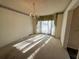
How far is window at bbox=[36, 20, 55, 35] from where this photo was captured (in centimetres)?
592

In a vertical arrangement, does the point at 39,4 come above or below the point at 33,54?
above

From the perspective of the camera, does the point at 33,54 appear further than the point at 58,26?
No

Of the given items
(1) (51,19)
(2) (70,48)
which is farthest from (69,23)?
(1) (51,19)

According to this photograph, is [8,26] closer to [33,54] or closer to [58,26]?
[33,54]

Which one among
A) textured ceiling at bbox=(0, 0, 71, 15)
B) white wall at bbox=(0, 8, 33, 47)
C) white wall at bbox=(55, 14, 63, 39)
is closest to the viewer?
textured ceiling at bbox=(0, 0, 71, 15)

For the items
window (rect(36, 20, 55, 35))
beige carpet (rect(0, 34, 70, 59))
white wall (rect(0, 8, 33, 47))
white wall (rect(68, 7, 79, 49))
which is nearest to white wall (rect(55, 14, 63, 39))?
window (rect(36, 20, 55, 35))

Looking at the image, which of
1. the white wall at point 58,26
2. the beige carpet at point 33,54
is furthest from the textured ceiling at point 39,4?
the beige carpet at point 33,54

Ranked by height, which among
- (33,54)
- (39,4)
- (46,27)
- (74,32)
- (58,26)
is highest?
(39,4)

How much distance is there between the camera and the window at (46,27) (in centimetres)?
592

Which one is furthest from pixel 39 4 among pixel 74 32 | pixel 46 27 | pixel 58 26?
pixel 46 27

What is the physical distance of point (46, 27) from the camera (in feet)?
20.8

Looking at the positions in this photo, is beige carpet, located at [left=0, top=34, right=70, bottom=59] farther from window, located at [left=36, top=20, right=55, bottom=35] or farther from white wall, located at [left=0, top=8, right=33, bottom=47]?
window, located at [left=36, top=20, right=55, bottom=35]

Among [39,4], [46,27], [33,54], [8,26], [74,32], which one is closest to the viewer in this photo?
[33,54]

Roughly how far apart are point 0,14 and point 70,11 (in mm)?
3490
